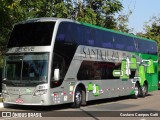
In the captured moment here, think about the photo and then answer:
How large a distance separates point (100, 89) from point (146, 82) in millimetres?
6992

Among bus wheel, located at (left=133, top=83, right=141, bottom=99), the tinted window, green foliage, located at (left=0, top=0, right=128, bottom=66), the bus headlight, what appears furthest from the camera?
bus wheel, located at (left=133, top=83, right=141, bottom=99)

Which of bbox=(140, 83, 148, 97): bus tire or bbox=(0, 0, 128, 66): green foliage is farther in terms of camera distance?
bbox=(140, 83, 148, 97): bus tire

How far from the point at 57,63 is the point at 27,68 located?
1277 mm

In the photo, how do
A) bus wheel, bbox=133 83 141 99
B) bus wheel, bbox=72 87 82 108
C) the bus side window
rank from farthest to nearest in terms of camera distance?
bus wheel, bbox=133 83 141 99, bus wheel, bbox=72 87 82 108, the bus side window

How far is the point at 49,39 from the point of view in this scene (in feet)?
51.7

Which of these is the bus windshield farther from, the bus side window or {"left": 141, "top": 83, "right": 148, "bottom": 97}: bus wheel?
{"left": 141, "top": 83, "right": 148, "bottom": 97}: bus wheel

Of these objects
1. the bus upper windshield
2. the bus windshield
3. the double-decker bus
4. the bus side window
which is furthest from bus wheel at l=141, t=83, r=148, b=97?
the bus windshield

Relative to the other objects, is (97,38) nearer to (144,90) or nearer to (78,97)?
(78,97)

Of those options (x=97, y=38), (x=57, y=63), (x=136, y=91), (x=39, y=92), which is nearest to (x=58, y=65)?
(x=57, y=63)

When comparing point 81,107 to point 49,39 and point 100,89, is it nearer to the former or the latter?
point 100,89

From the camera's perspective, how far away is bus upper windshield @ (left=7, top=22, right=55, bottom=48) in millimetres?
15891

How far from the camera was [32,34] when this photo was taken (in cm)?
1625

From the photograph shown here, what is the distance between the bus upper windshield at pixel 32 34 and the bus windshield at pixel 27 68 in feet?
1.84

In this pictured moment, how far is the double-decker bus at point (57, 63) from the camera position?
611 inches
